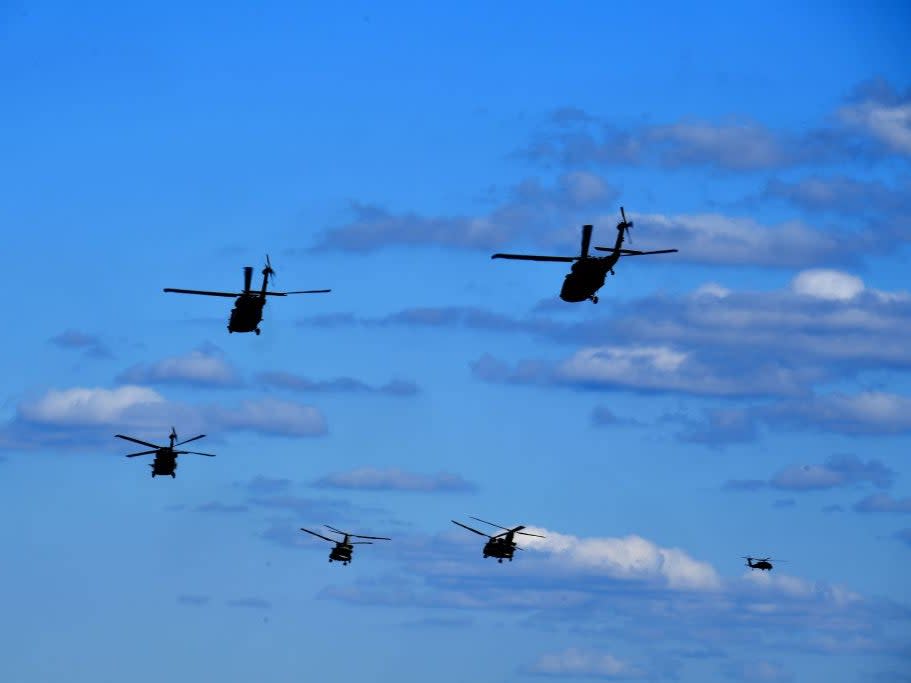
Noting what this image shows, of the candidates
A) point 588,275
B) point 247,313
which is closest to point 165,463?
point 247,313

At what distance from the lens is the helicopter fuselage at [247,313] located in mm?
176875

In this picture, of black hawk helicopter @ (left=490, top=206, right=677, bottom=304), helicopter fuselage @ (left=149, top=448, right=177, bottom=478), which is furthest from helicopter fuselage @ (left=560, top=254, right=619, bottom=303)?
helicopter fuselage @ (left=149, top=448, right=177, bottom=478)

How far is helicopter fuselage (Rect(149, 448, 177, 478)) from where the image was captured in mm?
195375

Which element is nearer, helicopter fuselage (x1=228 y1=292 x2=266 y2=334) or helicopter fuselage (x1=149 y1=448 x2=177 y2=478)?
helicopter fuselage (x1=228 y1=292 x2=266 y2=334)

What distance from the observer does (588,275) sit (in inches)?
6353

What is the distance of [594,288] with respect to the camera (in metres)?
162

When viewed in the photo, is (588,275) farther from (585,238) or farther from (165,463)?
(165,463)

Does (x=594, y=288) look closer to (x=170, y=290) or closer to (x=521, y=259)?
(x=521, y=259)

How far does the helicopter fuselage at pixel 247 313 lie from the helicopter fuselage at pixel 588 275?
29.2 meters

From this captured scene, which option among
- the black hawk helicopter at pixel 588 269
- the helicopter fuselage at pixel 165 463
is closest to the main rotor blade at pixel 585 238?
the black hawk helicopter at pixel 588 269

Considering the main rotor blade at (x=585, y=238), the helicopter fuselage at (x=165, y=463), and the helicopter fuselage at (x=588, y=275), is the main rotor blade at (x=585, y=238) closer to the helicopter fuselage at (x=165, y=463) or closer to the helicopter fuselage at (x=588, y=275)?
the helicopter fuselage at (x=588, y=275)

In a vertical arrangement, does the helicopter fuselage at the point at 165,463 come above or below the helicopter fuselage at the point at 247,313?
below

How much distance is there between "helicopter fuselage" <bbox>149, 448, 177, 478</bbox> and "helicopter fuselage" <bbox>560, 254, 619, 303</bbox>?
51.0 metres

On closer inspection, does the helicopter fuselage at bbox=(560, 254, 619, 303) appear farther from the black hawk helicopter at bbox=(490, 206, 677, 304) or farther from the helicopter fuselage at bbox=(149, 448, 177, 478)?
the helicopter fuselage at bbox=(149, 448, 177, 478)
